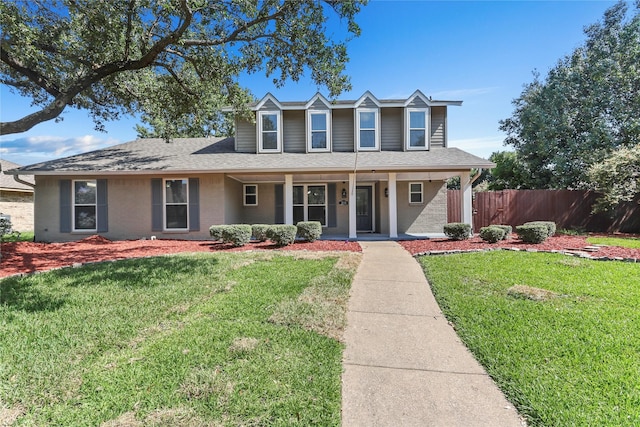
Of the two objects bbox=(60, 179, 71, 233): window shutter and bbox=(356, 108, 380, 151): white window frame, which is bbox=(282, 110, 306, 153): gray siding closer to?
bbox=(356, 108, 380, 151): white window frame

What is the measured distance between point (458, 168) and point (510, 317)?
7.65 metres

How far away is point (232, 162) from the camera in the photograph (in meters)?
11.4

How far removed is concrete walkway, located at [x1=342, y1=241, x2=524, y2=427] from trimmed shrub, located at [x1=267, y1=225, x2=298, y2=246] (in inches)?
193

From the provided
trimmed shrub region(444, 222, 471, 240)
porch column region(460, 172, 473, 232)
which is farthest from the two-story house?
trimmed shrub region(444, 222, 471, 240)

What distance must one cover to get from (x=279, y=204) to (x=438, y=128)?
770cm

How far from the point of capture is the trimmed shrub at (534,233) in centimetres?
930

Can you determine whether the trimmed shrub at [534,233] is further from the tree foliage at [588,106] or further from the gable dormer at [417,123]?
the tree foliage at [588,106]

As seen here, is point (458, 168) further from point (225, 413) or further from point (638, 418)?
point (225, 413)

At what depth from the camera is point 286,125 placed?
13203mm

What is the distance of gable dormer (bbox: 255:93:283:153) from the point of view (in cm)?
1264

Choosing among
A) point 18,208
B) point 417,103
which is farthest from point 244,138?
point 18,208

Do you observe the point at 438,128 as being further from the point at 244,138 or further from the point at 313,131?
the point at 244,138

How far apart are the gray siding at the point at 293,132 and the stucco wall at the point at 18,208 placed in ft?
54.6

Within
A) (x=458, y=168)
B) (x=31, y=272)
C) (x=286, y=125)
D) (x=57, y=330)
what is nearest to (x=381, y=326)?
(x=57, y=330)
